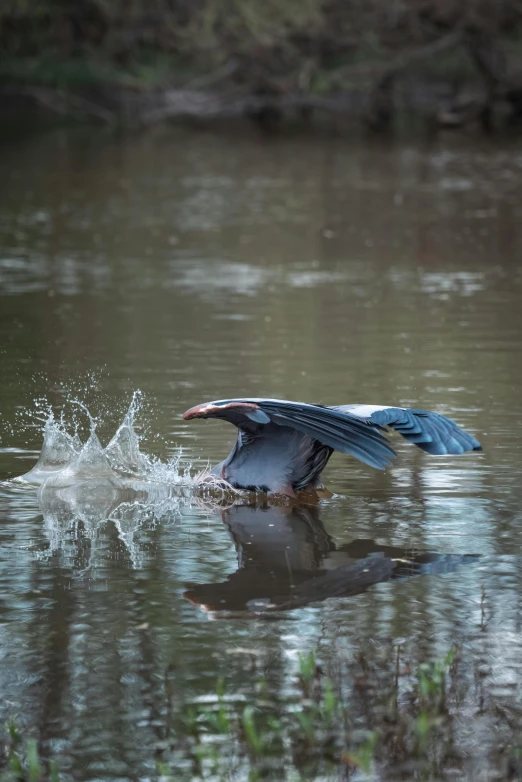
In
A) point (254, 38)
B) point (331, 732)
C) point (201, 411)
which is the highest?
point (254, 38)

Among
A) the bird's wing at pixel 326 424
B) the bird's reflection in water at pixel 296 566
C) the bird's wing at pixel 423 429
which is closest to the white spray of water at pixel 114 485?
the bird's reflection in water at pixel 296 566

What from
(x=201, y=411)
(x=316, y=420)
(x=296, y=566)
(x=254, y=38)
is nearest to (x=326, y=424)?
(x=316, y=420)

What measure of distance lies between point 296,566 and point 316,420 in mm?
914

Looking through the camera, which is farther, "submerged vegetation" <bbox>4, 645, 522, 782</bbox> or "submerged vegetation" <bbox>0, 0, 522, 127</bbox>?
"submerged vegetation" <bbox>0, 0, 522, 127</bbox>

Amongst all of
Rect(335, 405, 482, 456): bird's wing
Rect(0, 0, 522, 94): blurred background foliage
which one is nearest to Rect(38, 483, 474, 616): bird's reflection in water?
Rect(335, 405, 482, 456): bird's wing

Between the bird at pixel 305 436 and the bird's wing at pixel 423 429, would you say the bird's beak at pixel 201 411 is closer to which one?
the bird at pixel 305 436

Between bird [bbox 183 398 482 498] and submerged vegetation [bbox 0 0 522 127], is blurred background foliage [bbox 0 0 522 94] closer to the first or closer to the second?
submerged vegetation [bbox 0 0 522 127]

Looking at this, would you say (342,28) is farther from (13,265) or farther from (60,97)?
(13,265)

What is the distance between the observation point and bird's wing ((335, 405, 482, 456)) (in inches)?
306

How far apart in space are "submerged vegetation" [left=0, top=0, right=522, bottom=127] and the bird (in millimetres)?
29605

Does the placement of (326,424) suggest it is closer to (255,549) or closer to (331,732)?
(255,549)

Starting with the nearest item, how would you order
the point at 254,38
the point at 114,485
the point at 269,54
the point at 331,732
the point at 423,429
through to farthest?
the point at 331,732 → the point at 423,429 → the point at 114,485 → the point at 254,38 → the point at 269,54

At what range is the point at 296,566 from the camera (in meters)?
7.21

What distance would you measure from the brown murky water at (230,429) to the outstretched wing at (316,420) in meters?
0.41
